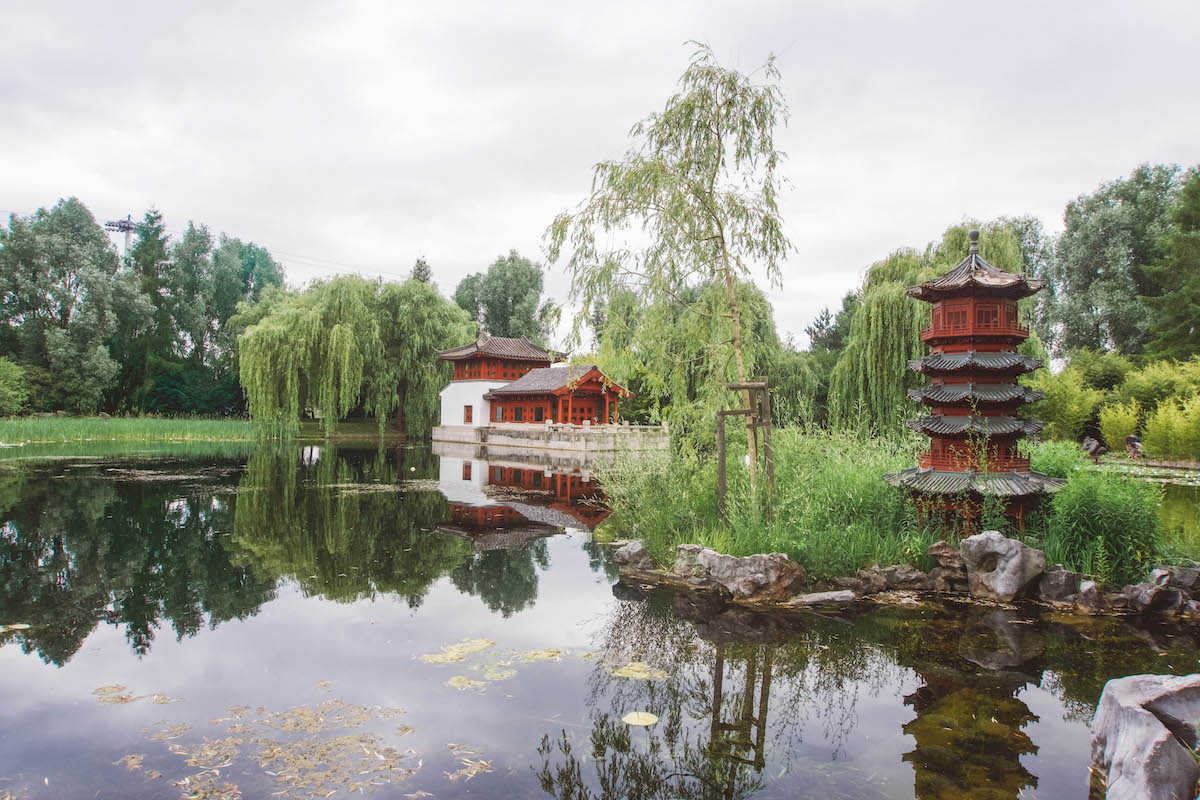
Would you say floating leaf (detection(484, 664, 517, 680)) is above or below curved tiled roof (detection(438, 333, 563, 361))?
below

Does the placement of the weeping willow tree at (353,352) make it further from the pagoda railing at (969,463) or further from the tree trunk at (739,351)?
the pagoda railing at (969,463)

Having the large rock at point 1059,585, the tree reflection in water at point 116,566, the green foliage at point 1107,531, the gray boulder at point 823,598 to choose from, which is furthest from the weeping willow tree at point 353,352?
the large rock at point 1059,585

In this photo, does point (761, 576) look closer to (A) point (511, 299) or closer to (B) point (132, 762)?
(B) point (132, 762)

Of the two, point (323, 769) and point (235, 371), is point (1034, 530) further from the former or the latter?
point (235, 371)

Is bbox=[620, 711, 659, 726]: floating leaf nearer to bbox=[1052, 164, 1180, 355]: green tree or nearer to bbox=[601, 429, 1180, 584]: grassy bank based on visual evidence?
bbox=[601, 429, 1180, 584]: grassy bank

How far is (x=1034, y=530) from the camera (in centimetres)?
784

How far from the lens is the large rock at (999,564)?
6922mm

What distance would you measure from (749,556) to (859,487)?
6.08ft

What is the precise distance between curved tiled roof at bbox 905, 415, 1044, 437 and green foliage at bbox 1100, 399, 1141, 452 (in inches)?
587

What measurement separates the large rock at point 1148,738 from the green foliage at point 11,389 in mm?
37404

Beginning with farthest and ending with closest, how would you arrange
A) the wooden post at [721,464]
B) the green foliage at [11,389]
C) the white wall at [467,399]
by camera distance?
the white wall at [467,399]
the green foliage at [11,389]
the wooden post at [721,464]

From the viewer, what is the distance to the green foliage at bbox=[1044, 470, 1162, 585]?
7.14 m

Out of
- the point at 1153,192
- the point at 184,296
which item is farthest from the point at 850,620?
the point at 184,296

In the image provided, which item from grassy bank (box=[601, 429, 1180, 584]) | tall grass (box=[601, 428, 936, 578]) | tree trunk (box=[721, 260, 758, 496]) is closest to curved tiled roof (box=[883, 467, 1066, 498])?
grassy bank (box=[601, 429, 1180, 584])
